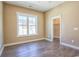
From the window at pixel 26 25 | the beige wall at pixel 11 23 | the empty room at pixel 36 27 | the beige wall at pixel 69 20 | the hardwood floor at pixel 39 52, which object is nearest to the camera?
the hardwood floor at pixel 39 52

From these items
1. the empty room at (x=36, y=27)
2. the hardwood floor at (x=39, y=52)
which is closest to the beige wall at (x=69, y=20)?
the empty room at (x=36, y=27)

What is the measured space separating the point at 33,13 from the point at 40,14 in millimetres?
770

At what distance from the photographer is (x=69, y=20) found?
15.7 ft

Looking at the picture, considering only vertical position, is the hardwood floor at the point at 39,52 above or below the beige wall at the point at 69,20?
below

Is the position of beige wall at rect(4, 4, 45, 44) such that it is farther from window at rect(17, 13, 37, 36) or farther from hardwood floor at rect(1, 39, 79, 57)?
hardwood floor at rect(1, 39, 79, 57)

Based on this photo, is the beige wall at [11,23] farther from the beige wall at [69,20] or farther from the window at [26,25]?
the beige wall at [69,20]

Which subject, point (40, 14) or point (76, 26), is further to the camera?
point (40, 14)

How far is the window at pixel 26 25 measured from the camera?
569cm

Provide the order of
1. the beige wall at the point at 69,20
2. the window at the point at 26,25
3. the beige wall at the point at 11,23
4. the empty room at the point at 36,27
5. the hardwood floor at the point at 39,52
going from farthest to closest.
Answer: the window at the point at 26,25 < the beige wall at the point at 11,23 < the beige wall at the point at 69,20 < the empty room at the point at 36,27 < the hardwood floor at the point at 39,52

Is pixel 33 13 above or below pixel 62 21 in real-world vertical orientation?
above

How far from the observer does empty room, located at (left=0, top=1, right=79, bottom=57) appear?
13.7 feet

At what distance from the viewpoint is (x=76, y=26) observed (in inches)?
173

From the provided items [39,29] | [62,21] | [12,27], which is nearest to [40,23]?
[39,29]

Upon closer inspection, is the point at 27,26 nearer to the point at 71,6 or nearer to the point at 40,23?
the point at 40,23
